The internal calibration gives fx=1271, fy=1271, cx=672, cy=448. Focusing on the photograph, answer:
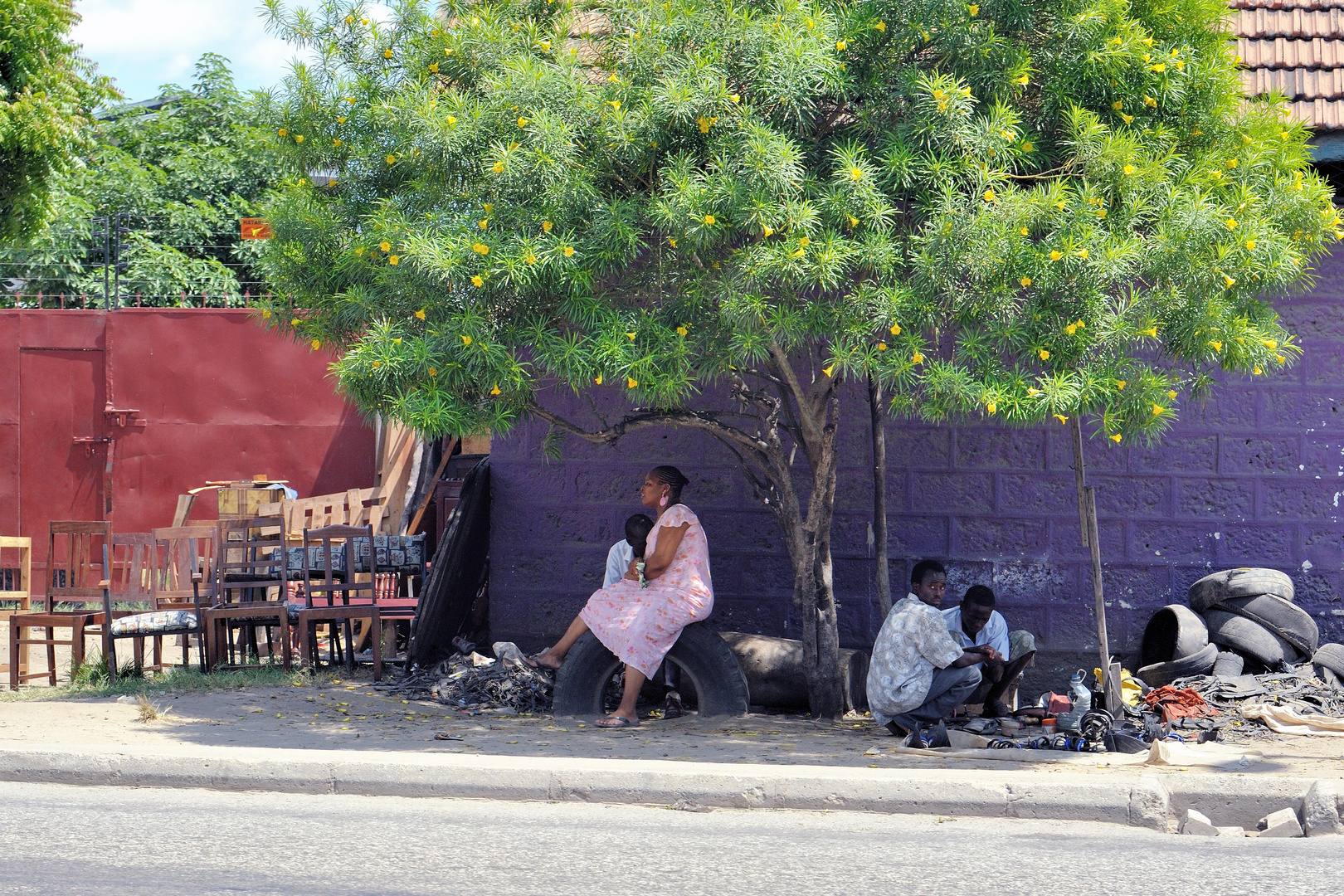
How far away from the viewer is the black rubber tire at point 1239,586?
809 cm

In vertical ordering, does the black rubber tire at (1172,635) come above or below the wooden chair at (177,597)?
below

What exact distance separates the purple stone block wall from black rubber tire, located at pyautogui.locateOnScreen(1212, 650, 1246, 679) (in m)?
0.77

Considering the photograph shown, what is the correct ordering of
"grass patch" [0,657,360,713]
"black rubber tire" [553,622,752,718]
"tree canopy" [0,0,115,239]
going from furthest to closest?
"tree canopy" [0,0,115,239] → "grass patch" [0,657,360,713] → "black rubber tire" [553,622,752,718]

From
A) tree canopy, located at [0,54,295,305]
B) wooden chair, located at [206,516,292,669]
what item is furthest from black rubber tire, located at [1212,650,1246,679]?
tree canopy, located at [0,54,295,305]

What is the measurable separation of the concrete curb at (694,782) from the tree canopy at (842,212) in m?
1.69

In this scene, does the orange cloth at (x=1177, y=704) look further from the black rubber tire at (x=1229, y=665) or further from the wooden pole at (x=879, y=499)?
the wooden pole at (x=879, y=499)

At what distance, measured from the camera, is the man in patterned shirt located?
6.89 meters

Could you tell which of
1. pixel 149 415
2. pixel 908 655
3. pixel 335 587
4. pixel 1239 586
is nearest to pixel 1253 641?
pixel 1239 586

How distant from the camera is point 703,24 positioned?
21.0ft

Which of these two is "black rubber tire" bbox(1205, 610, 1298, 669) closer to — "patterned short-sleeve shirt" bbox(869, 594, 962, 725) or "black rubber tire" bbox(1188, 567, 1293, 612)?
"black rubber tire" bbox(1188, 567, 1293, 612)

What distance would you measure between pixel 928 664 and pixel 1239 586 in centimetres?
251

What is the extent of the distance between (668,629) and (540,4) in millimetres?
3705

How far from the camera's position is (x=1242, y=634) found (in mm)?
7984

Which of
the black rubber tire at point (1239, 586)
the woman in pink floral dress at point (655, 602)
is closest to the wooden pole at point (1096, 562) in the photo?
the black rubber tire at point (1239, 586)
